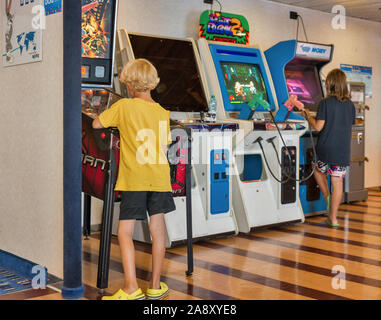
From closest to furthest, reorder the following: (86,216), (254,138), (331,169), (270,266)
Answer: (270,266) → (86,216) → (254,138) → (331,169)

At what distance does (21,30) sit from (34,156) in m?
0.81

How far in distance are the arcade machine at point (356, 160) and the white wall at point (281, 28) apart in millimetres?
673

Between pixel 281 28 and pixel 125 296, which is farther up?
pixel 281 28

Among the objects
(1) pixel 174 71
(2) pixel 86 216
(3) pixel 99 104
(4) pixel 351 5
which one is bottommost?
(2) pixel 86 216

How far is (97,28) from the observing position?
3607 mm

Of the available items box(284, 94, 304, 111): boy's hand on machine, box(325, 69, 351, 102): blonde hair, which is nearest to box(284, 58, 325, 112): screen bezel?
box(325, 69, 351, 102): blonde hair

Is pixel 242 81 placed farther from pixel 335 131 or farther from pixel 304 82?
pixel 304 82

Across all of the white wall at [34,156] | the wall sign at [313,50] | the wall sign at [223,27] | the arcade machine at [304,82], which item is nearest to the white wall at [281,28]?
the wall sign at [223,27]

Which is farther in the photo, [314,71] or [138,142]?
[314,71]

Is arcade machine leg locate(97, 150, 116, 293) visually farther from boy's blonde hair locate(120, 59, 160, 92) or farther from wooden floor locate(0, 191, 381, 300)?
boy's blonde hair locate(120, 59, 160, 92)

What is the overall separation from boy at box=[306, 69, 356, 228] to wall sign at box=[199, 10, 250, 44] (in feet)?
3.31

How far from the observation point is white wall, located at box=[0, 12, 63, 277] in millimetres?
3059

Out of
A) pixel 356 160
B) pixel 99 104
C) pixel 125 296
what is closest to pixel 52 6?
pixel 99 104
